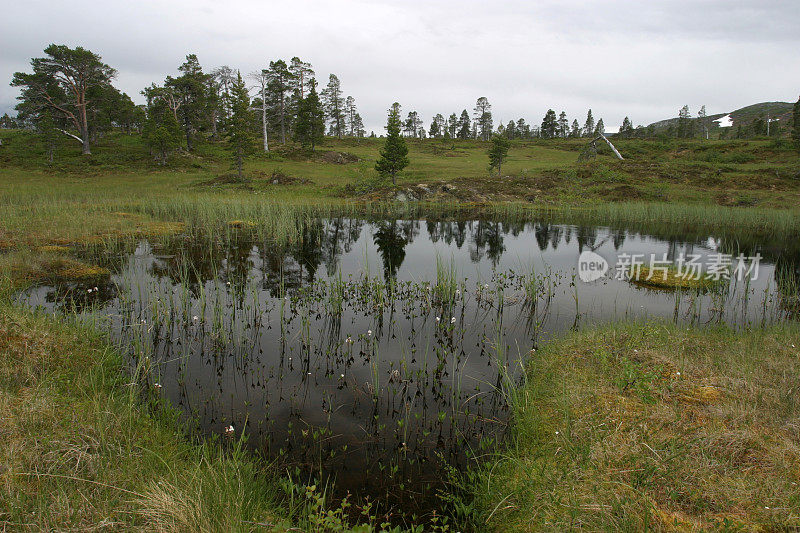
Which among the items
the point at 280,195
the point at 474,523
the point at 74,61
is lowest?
the point at 474,523

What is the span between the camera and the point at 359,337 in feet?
21.5

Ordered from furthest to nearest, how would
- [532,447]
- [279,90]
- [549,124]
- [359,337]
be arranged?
1. [549,124]
2. [279,90]
3. [359,337]
4. [532,447]

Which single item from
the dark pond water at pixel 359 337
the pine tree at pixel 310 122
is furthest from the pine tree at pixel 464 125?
the dark pond water at pixel 359 337

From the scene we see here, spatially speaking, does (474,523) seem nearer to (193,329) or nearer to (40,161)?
(193,329)

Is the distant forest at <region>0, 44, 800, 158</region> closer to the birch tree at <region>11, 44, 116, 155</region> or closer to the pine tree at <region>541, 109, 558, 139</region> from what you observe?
the birch tree at <region>11, 44, 116, 155</region>

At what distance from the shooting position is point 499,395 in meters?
5.03

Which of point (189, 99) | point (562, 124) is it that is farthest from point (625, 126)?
point (189, 99)

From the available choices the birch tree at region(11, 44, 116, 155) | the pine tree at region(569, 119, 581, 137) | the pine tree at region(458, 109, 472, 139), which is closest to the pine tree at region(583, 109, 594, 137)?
the pine tree at region(569, 119, 581, 137)

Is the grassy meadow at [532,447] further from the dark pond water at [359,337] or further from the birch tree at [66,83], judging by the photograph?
the birch tree at [66,83]

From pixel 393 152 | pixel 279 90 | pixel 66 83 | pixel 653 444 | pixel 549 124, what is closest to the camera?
pixel 653 444

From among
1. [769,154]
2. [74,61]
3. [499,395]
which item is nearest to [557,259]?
[499,395]

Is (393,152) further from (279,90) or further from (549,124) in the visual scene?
(549,124)

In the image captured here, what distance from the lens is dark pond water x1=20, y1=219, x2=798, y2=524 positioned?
4.12 m

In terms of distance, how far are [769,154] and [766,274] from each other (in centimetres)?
4226
